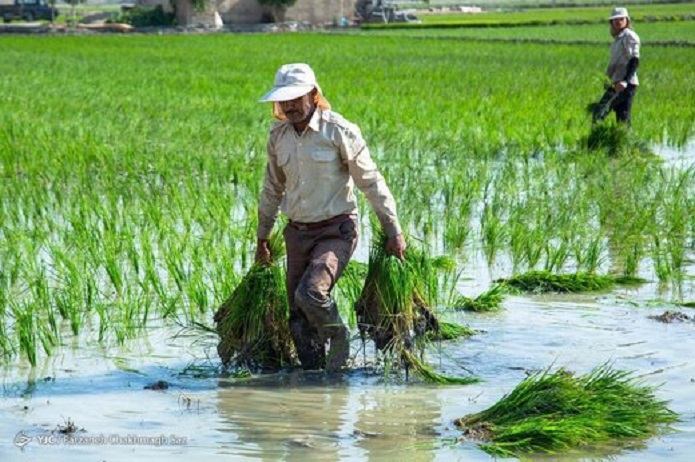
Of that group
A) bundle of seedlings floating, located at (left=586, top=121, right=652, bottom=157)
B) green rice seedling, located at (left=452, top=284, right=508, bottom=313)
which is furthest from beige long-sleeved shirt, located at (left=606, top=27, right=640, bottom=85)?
green rice seedling, located at (left=452, top=284, right=508, bottom=313)

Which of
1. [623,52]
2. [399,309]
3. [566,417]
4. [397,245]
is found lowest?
[566,417]

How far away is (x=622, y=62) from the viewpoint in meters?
11.4

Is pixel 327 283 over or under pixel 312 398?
over

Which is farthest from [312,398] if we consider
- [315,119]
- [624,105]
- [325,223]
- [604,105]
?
[624,105]

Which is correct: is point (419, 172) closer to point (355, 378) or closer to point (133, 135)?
point (133, 135)

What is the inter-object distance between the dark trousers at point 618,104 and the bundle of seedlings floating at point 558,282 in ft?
15.9

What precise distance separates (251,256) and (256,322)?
197 centimetres

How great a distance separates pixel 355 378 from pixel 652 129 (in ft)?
26.0

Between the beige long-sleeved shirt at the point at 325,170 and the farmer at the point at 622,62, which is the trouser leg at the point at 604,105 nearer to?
the farmer at the point at 622,62

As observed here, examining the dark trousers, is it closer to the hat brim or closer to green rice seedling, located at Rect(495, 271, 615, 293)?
green rice seedling, located at Rect(495, 271, 615, 293)

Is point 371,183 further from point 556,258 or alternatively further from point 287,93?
point 556,258

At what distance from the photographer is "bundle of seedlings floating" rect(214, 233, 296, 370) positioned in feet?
17.9

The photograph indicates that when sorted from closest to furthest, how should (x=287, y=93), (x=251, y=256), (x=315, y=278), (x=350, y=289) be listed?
(x=287, y=93) → (x=315, y=278) → (x=350, y=289) → (x=251, y=256)

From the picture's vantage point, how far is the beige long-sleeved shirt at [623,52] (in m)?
11.2
